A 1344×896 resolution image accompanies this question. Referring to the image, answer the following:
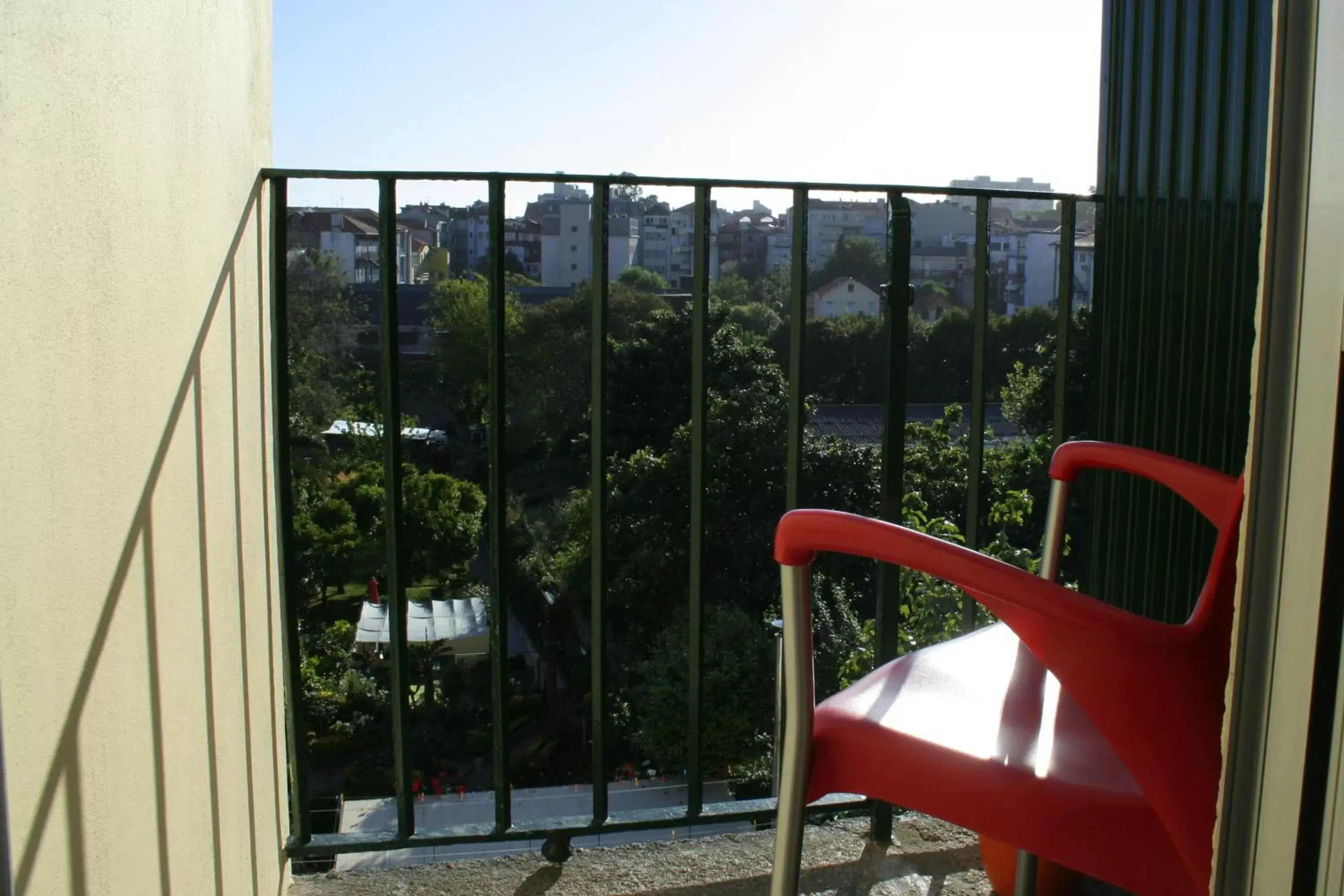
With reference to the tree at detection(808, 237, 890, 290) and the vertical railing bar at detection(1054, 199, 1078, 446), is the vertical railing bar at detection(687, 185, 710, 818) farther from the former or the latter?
the vertical railing bar at detection(1054, 199, 1078, 446)

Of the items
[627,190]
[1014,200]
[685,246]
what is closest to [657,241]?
[685,246]

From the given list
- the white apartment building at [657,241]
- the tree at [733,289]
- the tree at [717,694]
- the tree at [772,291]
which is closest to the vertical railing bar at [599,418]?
the white apartment building at [657,241]

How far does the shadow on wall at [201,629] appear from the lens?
0.74 metres

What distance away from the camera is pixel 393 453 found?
5.16 feet

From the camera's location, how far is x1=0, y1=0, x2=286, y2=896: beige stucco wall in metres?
0.66

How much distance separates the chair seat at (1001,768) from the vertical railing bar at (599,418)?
552mm

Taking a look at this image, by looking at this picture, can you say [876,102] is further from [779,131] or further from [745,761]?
[745,761]

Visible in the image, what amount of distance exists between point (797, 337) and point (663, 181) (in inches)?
12.4

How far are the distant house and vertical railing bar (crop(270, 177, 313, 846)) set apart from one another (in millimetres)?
791

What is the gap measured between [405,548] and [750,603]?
6.83 m

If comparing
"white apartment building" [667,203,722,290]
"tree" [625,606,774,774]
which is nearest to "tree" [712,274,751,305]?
"white apartment building" [667,203,722,290]

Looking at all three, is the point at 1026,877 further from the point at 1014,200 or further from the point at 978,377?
the point at 1014,200

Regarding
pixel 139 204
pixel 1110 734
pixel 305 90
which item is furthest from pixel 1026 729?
pixel 305 90

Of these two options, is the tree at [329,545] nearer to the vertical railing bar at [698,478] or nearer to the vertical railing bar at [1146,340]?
the vertical railing bar at [698,478]
